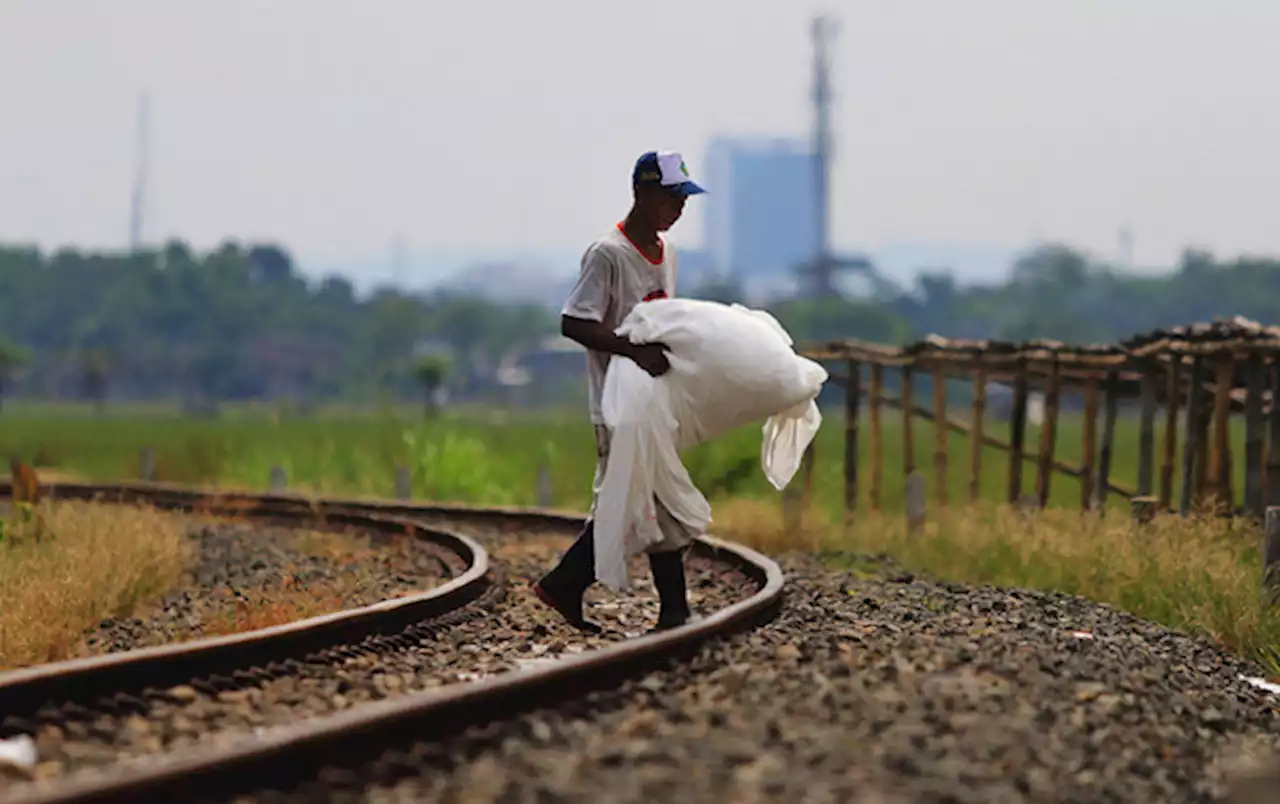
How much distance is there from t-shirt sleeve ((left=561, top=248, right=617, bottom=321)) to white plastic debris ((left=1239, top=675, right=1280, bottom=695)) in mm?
3180

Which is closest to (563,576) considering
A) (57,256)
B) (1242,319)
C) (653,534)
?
(653,534)

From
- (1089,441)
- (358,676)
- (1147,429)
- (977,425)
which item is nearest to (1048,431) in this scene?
(1089,441)

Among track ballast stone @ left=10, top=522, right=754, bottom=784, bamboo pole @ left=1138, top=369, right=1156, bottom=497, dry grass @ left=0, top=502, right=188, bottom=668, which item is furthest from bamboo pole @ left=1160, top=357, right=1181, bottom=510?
dry grass @ left=0, top=502, right=188, bottom=668

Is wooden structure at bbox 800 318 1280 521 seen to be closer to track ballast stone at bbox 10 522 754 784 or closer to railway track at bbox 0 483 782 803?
track ballast stone at bbox 10 522 754 784

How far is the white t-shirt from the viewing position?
6926 millimetres

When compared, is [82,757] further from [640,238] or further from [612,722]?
[640,238]

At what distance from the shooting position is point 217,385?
144m

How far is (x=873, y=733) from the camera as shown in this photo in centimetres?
508

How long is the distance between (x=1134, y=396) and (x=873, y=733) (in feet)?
40.5

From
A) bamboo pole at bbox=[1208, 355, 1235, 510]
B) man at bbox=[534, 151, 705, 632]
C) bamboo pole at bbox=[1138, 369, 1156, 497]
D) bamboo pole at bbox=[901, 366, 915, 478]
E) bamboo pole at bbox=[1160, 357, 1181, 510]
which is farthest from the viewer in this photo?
bamboo pole at bbox=[901, 366, 915, 478]

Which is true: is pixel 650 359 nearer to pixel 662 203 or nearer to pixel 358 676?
pixel 662 203

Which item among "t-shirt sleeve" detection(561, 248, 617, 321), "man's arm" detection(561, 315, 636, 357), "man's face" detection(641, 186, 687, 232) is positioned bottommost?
"man's arm" detection(561, 315, 636, 357)

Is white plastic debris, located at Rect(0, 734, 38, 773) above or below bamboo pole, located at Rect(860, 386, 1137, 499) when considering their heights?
above

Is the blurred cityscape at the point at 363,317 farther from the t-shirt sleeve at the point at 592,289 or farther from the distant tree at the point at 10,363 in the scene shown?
the t-shirt sleeve at the point at 592,289
